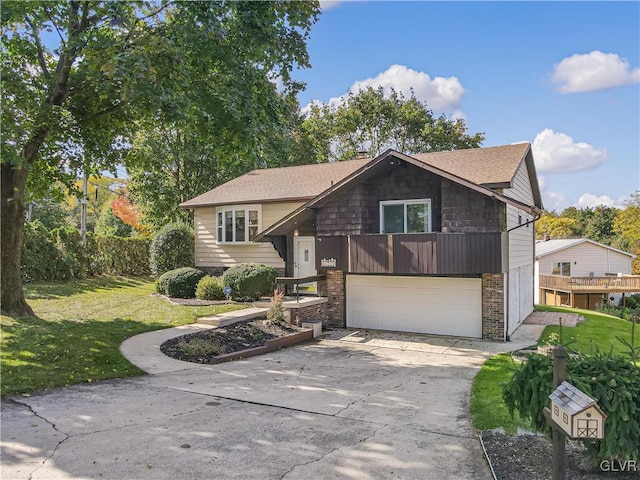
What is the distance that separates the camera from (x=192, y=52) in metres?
10.4

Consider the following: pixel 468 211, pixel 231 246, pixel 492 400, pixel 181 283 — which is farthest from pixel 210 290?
pixel 492 400

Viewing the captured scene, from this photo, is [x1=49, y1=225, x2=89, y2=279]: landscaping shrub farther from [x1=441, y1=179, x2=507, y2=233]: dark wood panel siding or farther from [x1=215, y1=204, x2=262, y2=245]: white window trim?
[x1=441, y1=179, x2=507, y2=233]: dark wood panel siding

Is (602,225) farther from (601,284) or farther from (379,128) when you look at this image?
(379,128)

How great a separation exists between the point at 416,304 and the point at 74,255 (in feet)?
51.8

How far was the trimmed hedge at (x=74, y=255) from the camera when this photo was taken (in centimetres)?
1902

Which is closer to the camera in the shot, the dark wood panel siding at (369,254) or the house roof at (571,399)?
the house roof at (571,399)

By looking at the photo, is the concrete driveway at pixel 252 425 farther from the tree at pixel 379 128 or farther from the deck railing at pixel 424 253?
the tree at pixel 379 128

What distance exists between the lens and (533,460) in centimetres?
491

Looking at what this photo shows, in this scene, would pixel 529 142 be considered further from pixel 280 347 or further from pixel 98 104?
pixel 98 104

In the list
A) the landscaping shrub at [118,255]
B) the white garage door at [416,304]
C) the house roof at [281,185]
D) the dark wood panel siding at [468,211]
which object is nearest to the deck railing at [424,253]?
the dark wood panel siding at [468,211]

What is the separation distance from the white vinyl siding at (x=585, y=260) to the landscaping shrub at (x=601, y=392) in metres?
33.5

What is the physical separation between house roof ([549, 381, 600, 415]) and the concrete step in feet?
32.2

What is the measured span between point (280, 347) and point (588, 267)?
107 feet

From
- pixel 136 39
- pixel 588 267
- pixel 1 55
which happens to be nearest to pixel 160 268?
pixel 1 55
